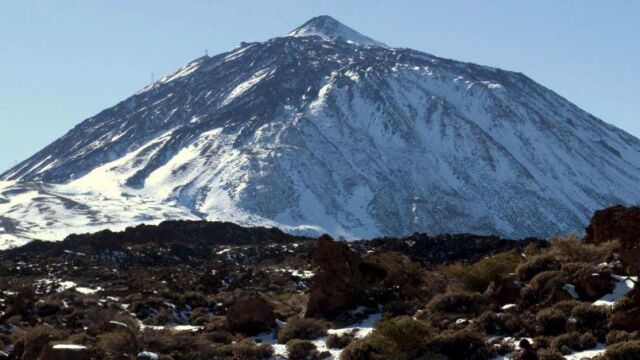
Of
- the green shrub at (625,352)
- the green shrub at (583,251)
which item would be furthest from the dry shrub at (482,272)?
the green shrub at (625,352)

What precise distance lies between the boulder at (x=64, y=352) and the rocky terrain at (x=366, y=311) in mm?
34

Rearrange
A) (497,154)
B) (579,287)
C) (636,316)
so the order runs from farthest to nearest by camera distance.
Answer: (497,154) → (579,287) → (636,316)

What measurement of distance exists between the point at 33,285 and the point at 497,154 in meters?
107

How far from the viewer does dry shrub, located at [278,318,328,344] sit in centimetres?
2217

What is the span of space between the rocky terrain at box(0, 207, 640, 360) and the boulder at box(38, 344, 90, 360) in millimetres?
34

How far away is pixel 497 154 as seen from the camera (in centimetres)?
13588

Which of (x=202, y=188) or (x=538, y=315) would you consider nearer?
(x=538, y=315)

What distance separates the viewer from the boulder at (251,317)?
2398 centimetres

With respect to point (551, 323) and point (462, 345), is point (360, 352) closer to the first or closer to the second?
point (462, 345)

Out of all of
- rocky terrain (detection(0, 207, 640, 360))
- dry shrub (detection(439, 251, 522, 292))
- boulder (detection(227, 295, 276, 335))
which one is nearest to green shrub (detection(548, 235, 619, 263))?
rocky terrain (detection(0, 207, 640, 360))

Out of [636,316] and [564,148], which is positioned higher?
[564,148]

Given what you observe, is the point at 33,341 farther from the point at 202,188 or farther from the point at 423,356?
the point at 202,188

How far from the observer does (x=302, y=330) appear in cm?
2234

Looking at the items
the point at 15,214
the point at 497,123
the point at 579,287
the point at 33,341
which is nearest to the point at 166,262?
the point at 33,341
